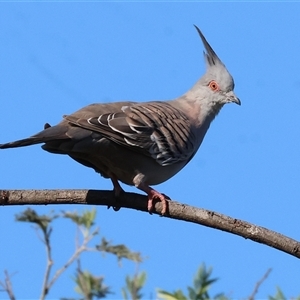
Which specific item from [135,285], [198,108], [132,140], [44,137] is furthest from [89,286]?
[198,108]

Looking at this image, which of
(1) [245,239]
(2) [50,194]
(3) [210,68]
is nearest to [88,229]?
(2) [50,194]

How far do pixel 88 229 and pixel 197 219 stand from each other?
802 millimetres

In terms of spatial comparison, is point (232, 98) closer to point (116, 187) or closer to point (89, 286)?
point (116, 187)

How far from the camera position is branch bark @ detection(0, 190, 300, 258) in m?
4.93

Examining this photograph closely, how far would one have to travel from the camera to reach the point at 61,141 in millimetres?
5695

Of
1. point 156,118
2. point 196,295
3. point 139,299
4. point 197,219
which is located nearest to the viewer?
point 139,299

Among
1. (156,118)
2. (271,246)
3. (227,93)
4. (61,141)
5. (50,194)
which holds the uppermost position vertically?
(227,93)

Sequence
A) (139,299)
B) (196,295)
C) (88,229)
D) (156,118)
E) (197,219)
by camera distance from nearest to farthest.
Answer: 1. (139,299)
2. (196,295)
3. (88,229)
4. (197,219)
5. (156,118)

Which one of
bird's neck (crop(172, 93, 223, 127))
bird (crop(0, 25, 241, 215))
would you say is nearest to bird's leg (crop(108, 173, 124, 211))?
bird (crop(0, 25, 241, 215))

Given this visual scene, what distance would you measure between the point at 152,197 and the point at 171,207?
0.52 m

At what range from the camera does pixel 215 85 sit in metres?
7.86

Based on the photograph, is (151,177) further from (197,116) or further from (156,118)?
(197,116)

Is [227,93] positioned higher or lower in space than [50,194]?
higher

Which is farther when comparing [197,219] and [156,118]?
[156,118]
